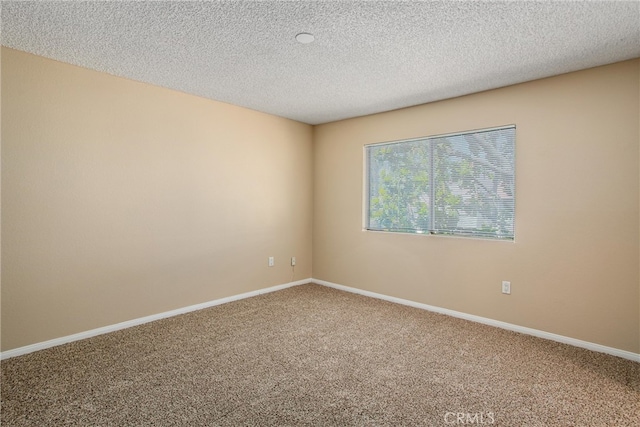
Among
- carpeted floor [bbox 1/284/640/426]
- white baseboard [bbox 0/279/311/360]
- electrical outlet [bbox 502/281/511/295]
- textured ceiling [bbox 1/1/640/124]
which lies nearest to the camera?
carpeted floor [bbox 1/284/640/426]

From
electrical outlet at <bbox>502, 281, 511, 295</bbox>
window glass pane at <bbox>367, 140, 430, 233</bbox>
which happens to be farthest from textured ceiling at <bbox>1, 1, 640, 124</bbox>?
electrical outlet at <bbox>502, 281, 511, 295</bbox>

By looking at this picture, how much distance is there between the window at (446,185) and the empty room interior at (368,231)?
0.9 inches

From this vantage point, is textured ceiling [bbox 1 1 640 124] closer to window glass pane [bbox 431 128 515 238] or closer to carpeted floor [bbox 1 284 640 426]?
window glass pane [bbox 431 128 515 238]

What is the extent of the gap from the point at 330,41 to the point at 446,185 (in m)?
2.05

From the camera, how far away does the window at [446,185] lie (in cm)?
328

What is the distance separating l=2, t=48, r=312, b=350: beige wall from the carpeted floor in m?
0.41

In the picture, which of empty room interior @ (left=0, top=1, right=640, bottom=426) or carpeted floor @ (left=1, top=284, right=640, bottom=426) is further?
empty room interior @ (left=0, top=1, right=640, bottom=426)

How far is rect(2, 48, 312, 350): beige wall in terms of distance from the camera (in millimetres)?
2602

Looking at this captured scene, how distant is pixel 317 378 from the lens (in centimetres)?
226

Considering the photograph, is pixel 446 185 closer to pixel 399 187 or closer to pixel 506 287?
pixel 399 187

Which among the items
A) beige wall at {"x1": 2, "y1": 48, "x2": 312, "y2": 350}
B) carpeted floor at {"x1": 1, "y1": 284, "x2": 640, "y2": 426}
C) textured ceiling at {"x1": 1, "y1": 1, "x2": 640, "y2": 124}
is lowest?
carpeted floor at {"x1": 1, "y1": 284, "x2": 640, "y2": 426}

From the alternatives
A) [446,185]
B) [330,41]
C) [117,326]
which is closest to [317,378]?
[117,326]

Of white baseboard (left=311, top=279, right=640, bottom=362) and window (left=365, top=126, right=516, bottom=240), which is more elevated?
window (left=365, top=126, right=516, bottom=240)

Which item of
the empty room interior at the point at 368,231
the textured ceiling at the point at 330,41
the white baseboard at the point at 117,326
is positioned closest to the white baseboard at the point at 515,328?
the empty room interior at the point at 368,231
